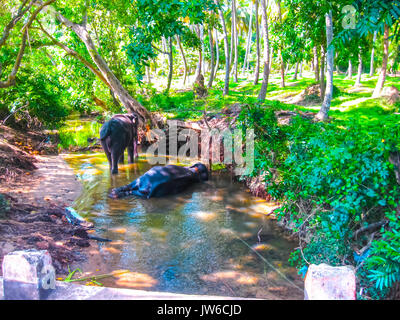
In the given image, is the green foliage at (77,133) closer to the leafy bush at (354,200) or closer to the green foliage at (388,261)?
the leafy bush at (354,200)

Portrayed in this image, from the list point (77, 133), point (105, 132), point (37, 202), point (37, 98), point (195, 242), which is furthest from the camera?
point (77, 133)

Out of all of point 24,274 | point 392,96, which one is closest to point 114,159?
point 24,274

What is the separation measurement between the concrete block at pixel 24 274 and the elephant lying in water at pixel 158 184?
19.2 feet

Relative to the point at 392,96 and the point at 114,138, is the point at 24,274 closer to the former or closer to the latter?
the point at 114,138

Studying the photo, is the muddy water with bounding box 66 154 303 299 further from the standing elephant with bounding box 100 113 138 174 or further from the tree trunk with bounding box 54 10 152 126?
the tree trunk with bounding box 54 10 152 126

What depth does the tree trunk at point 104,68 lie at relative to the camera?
1387cm

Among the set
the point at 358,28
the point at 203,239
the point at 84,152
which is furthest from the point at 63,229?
the point at 84,152

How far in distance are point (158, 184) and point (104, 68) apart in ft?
25.2

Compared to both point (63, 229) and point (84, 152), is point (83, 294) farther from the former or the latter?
point (84, 152)

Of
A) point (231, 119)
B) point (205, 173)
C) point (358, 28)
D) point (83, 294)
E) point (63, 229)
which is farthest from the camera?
point (231, 119)

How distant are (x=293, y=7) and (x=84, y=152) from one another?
37.9 feet

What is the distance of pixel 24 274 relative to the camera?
299cm

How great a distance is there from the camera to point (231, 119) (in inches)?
461

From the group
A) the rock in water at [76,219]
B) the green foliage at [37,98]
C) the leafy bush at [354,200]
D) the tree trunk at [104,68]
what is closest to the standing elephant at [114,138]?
the tree trunk at [104,68]
